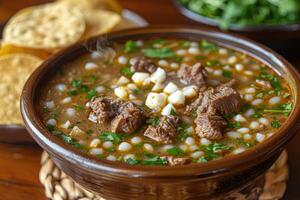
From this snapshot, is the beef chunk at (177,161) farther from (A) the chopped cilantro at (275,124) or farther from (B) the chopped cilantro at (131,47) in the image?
(B) the chopped cilantro at (131,47)

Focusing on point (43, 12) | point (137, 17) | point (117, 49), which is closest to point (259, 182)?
point (117, 49)

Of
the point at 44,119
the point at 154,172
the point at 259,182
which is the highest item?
the point at 154,172

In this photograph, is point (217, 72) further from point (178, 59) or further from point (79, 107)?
point (79, 107)

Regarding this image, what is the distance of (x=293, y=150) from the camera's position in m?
2.49

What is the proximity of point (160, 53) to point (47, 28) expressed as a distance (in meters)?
0.87

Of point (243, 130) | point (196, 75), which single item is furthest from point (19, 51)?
point (243, 130)

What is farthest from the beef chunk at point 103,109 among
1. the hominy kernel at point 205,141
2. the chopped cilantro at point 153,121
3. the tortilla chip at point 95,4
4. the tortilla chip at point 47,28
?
the tortilla chip at point 95,4

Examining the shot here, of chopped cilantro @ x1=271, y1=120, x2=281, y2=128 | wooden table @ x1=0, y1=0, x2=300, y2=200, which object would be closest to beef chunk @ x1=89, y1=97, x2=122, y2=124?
wooden table @ x1=0, y1=0, x2=300, y2=200

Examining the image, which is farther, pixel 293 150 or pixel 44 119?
pixel 293 150

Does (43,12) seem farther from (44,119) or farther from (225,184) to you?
(225,184)

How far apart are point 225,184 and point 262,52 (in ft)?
2.51

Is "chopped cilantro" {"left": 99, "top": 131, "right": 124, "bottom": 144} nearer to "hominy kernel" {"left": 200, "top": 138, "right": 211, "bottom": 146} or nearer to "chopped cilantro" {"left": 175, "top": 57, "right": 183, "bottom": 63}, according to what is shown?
"hominy kernel" {"left": 200, "top": 138, "right": 211, "bottom": 146}

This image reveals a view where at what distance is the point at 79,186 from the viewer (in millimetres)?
2232

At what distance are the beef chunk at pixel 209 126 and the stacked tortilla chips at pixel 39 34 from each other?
931mm
